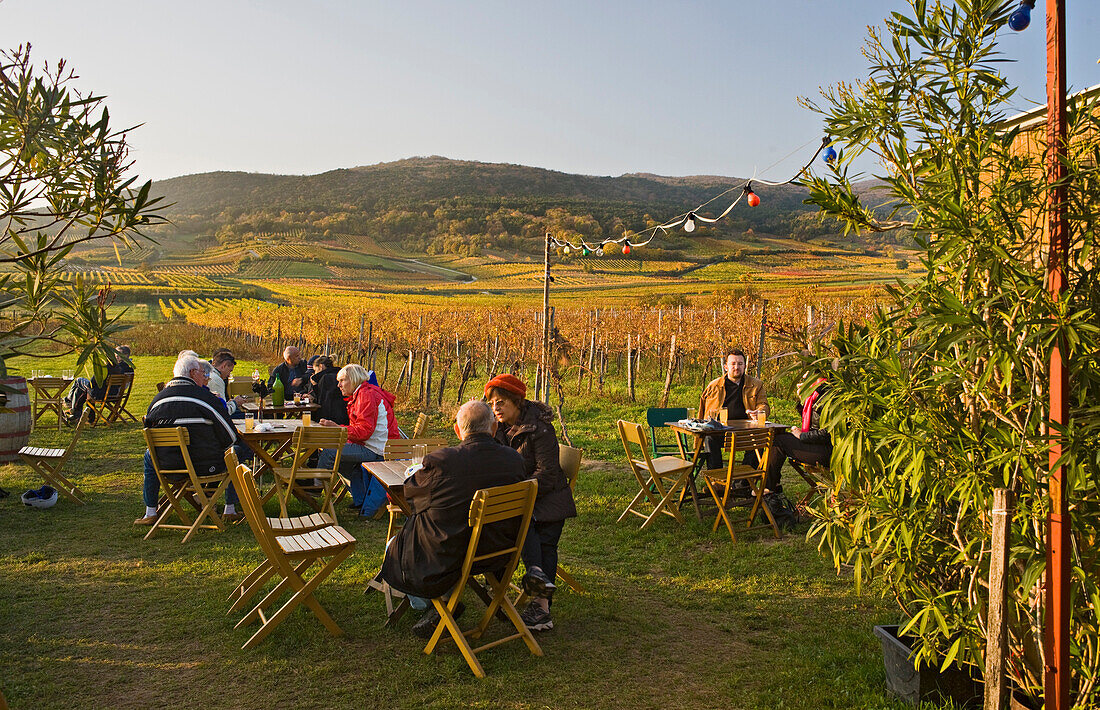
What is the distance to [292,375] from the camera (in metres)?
8.34

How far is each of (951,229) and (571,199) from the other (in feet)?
238

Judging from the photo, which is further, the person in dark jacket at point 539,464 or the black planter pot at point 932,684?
the person in dark jacket at point 539,464

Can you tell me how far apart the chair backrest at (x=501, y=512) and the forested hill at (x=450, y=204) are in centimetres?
4658

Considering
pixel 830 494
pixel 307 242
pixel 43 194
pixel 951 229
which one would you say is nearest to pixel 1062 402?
pixel 951 229

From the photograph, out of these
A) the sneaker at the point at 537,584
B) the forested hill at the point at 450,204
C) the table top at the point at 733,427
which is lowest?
the sneaker at the point at 537,584

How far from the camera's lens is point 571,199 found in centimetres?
7325

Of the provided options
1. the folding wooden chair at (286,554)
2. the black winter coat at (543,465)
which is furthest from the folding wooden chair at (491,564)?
the folding wooden chair at (286,554)

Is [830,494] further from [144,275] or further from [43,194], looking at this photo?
[144,275]

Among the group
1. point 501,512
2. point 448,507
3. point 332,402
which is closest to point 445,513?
point 448,507

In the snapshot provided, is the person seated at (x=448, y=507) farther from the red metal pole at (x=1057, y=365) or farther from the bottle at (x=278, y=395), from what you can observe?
the bottle at (x=278, y=395)

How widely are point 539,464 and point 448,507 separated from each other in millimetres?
760

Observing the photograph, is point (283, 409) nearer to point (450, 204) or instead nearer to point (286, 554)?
point (286, 554)

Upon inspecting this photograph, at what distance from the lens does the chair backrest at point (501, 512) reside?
317cm

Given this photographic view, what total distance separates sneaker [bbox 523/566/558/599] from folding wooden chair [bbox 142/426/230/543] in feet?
8.41
